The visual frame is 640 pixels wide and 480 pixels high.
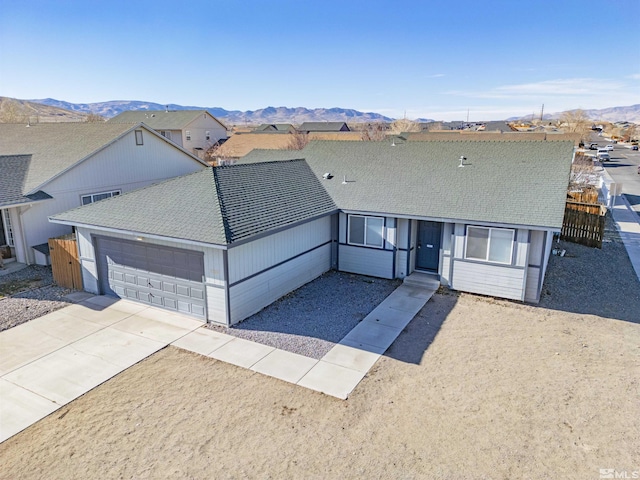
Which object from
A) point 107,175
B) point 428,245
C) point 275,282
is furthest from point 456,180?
point 107,175

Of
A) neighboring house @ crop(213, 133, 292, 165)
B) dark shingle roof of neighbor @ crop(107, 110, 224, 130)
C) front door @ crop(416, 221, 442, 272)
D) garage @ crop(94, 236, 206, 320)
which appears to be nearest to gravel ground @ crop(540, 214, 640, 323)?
front door @ crop(416, 221, 442, 272)

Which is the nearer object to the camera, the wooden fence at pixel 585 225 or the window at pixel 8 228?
the window at pixel 8 228


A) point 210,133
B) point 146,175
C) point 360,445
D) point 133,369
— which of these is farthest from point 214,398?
point 210,133

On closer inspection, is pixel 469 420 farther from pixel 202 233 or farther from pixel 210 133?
pixel 210 133

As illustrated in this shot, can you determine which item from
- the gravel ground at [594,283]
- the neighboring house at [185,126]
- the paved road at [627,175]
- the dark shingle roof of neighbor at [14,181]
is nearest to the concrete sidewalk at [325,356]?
the gravel ground at [594,283]

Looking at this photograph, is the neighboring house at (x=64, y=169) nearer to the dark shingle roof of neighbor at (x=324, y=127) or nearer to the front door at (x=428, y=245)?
the front door at (x=428, y=245)

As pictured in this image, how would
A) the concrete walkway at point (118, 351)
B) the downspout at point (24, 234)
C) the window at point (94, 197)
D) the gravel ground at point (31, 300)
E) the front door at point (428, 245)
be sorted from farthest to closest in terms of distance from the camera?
1. the window at point (94, 197)
2. the downspout at point (24, 234)
3. the front door at point (428, 245)
4. the gravel ground at point (31, 300)
5. the concrete walkway at point (118, 351)

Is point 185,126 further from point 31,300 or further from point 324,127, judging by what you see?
point 31,300
